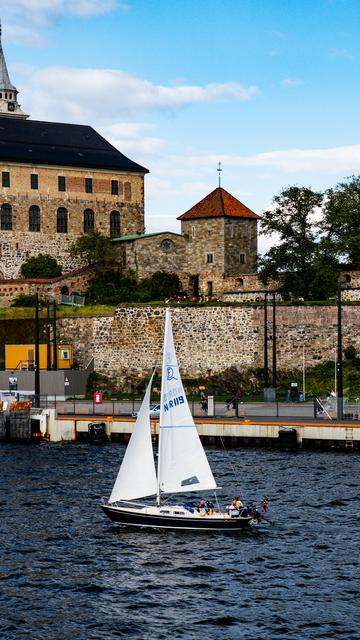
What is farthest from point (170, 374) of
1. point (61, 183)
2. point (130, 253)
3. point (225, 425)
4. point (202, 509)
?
point (61, 183)

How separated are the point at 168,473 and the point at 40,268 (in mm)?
68767

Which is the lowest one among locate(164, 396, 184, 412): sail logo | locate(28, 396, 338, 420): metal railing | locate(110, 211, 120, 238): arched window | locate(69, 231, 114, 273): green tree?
locate(28, 396, 338, 420): metal railing

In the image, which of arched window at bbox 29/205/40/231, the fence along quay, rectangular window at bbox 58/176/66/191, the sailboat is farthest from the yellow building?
the sailboat

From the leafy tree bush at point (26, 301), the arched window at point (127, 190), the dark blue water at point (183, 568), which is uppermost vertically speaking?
the arched window at point (127, 190)

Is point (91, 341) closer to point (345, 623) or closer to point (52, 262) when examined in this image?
point (52, 262)

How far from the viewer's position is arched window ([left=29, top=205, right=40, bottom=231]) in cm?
12288

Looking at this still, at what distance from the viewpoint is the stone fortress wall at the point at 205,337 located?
313 ft

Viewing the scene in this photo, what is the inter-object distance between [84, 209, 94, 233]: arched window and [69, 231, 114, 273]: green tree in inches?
232

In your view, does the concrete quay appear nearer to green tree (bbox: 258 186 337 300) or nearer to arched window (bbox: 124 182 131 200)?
green tree (bbox: 258 186 337 300)

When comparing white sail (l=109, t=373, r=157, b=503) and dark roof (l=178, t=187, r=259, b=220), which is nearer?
white sail (l=109, t=373, r=157, b=503)

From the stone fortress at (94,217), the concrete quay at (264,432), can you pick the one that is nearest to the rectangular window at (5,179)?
the stone fortress at (94,217)

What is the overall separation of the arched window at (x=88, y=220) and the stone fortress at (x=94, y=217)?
0.30 feet

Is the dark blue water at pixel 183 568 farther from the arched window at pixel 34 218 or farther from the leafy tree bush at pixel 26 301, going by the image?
the arched window at pixel 34 218

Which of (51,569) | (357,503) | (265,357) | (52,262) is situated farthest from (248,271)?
(51,569)
